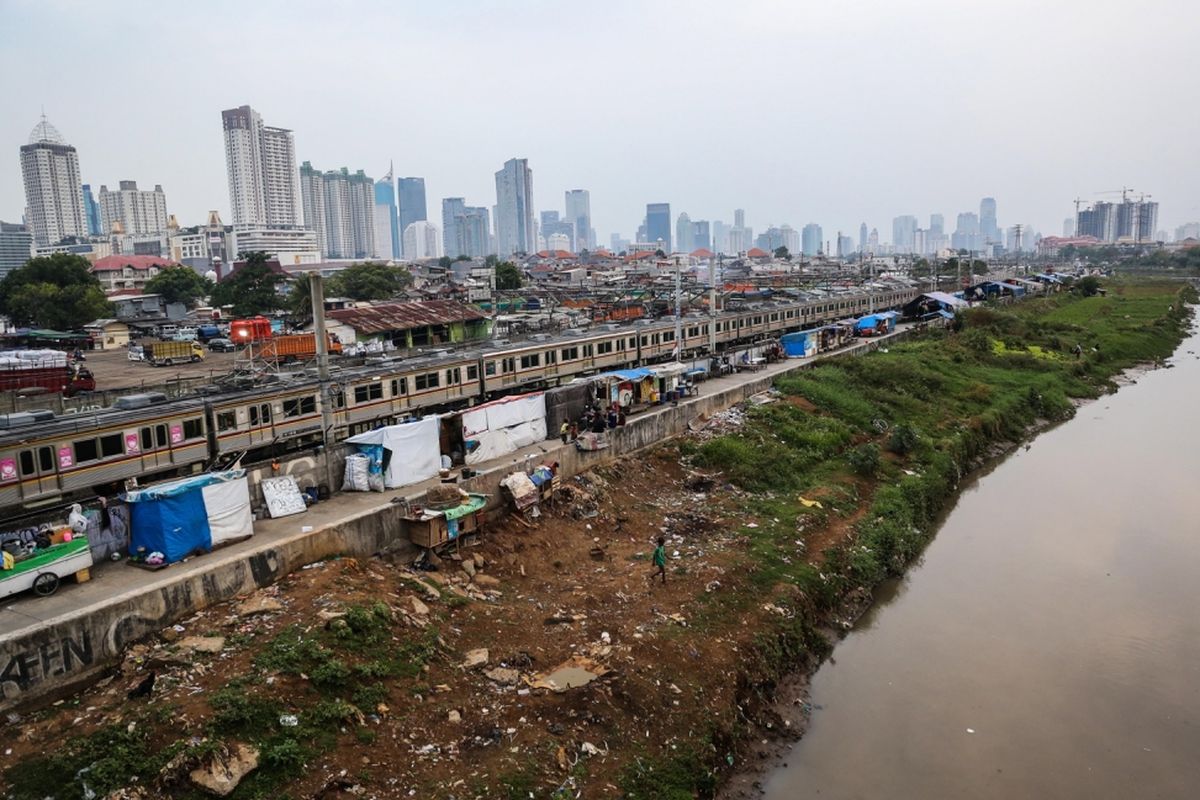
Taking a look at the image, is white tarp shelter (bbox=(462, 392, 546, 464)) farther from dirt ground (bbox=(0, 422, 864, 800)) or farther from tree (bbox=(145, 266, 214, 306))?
tree (bbox=(145, 266, 214, 306))

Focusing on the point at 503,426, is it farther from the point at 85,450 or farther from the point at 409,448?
the point at 85,450

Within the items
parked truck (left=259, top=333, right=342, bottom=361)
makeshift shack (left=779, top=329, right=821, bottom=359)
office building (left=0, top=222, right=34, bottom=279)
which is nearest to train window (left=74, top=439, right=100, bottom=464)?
parked truck (left=259, top=333, right=342, bottom=361)

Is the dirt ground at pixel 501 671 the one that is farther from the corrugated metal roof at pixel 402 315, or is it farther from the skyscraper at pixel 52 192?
the skyscraper at pixel 52 192

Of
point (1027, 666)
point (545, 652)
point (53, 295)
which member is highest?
point (53, 295)

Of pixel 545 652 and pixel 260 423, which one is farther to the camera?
pixel 260 423

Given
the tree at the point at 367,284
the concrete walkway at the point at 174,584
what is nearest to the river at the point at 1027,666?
the concrete walkway at the point at 174,584

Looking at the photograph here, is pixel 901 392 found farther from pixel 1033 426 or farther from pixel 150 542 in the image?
pixel 150 542

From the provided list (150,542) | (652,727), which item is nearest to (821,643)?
(652,727)

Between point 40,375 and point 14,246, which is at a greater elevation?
point 14,246

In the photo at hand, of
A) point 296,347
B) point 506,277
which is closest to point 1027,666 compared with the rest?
point 296,347
